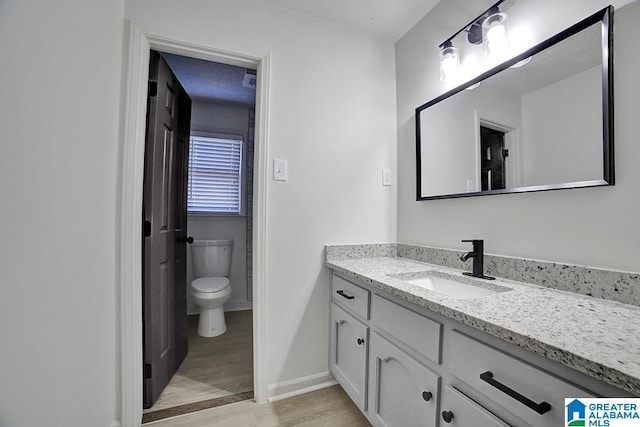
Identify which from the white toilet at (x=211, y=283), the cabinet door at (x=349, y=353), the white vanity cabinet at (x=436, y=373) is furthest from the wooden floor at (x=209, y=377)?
the white vanity cabinet at (x=436, y=373)

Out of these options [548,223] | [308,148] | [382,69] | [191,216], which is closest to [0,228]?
[308,148]

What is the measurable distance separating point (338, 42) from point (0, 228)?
1818 mm

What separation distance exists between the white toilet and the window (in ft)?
1.56

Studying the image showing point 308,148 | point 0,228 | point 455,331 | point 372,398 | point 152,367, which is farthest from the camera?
point 308,148

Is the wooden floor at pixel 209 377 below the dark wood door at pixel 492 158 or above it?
below

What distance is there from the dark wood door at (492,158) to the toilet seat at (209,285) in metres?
2.05

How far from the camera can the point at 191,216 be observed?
2848 millimetres

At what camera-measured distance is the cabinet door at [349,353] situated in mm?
1269

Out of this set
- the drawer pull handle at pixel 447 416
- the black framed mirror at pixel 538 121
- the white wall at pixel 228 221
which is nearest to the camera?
the drawer pull handle at pixel 447 416

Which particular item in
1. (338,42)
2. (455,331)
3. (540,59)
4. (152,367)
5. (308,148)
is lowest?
(152,367)

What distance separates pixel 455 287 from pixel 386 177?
855 millimetres

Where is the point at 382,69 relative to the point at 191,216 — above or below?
above

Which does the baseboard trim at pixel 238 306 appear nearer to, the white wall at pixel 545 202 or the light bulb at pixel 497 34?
the white wall at pixel 545 202

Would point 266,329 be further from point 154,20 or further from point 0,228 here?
point 154,20
